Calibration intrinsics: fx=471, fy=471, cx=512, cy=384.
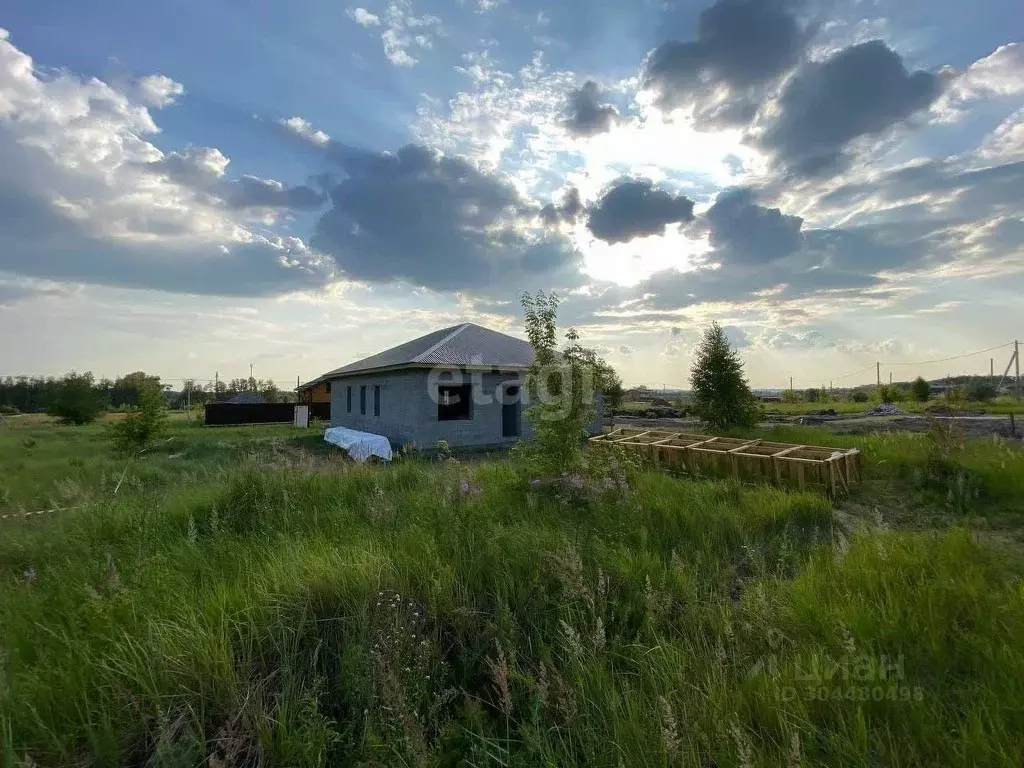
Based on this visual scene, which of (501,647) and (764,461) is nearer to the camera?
(501,647)

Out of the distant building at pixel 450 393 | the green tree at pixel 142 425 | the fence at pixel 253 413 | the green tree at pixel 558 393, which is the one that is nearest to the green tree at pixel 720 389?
the distant building at pixel 450 393

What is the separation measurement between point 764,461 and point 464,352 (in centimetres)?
1165

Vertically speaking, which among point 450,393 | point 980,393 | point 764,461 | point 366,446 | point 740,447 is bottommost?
point 366,446

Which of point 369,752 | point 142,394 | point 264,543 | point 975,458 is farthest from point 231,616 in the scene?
point 142,394

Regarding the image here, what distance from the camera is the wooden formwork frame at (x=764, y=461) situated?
7.86 m

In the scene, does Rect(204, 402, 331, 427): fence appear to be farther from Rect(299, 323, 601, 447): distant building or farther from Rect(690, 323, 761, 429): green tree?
Rect(690, 323, 761, 429): green tree

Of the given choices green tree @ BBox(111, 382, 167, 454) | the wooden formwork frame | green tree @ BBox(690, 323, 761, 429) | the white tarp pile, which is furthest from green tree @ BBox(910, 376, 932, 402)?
green tree @ BBox(111, 382, 167, 454)

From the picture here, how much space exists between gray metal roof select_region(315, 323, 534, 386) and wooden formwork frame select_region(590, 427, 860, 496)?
20.4 feet

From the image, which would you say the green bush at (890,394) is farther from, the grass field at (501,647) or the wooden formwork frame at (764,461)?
the grass field at (501,647)

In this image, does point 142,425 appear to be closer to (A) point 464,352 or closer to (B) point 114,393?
(A) point 464,352

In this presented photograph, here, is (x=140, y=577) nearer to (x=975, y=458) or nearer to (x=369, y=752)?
(x=369, y=752)

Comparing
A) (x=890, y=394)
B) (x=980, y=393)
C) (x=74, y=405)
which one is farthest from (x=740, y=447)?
(x=74, y=405)

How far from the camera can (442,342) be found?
18531 mm

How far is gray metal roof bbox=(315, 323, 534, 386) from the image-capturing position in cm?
1655
